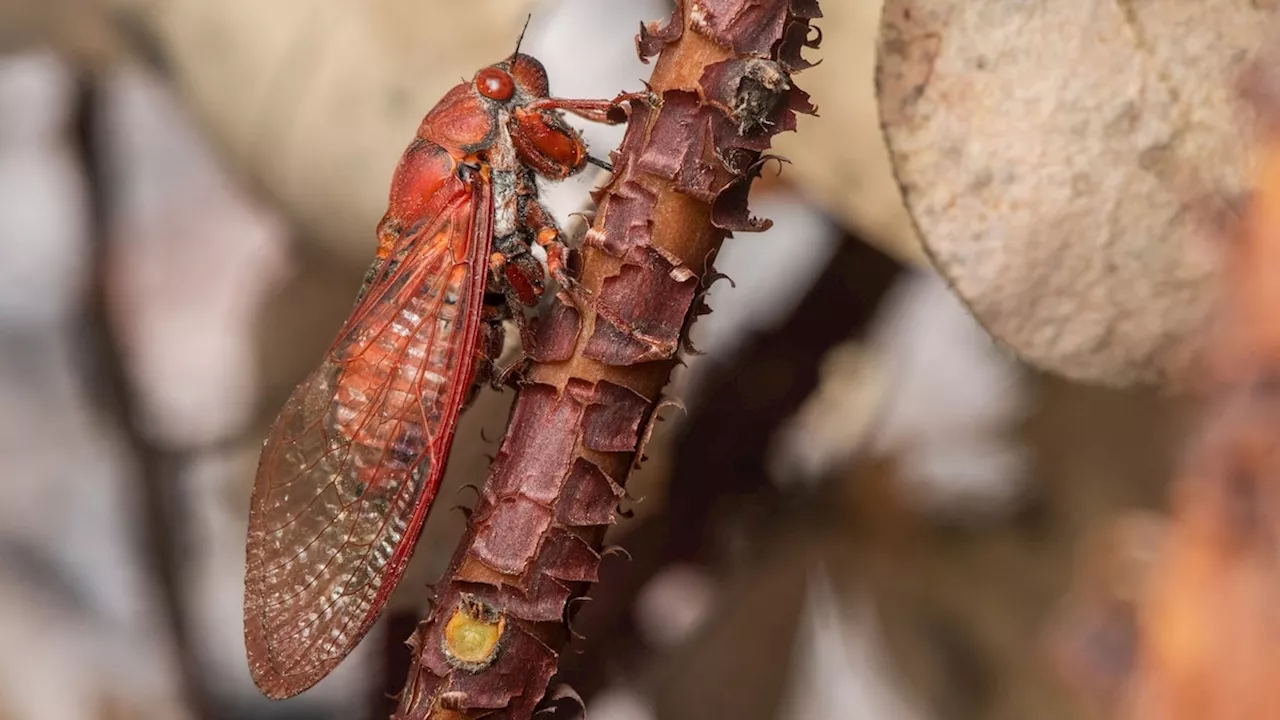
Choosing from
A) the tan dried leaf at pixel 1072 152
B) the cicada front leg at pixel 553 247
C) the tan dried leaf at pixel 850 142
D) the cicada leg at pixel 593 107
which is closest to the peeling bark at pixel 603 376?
the cicada front leg at pixel 553 247

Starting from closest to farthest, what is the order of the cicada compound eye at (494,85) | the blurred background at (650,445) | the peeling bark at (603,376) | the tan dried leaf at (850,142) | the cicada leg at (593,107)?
the peeling bark at (603,376) → the cicada leg at (593,107) → the cicada compound eye at (494,85) → the tan dried leaf at (850,142) → the blurred background at (650,445)

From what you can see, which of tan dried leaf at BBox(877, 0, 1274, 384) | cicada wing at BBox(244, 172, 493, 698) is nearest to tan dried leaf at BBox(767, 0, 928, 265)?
tan dried leaf at BBox(877, 0, 1274, 384)

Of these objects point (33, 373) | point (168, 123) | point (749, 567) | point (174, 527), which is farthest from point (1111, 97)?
point (33, 373)

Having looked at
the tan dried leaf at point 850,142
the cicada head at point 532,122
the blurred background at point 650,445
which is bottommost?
the blurred background at point 650,445

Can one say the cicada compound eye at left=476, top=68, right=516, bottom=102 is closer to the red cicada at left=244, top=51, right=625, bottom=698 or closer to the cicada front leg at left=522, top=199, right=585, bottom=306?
the red cicada at left=244, top=51, right=625, bottom=698

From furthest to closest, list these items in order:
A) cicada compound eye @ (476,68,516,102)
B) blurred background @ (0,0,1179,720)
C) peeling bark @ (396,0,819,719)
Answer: blurred background @ (0,0,1179,720) → cicada compound eye @ (476,68,516,102) → peeling bark @ (396,0,819,719)

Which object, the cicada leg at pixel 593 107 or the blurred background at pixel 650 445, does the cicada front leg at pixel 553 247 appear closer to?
the cicada leg at pixel 593 107
